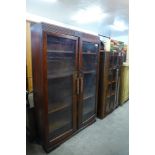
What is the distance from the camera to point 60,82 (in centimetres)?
180

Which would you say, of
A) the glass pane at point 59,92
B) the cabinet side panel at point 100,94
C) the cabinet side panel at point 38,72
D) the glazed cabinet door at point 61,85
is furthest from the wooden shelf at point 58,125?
the cabinet side panel at point 100,94

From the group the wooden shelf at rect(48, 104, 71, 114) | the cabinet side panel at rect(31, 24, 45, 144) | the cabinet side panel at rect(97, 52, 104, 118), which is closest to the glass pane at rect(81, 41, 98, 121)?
the cabinet side panel at rect(97, 52, 104, 118)

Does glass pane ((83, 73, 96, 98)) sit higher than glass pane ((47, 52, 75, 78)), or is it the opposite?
glass pane ((47, 52, 75, 78))

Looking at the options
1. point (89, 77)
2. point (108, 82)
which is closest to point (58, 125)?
point (89, 77)

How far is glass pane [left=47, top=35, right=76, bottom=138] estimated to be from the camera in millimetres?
1664

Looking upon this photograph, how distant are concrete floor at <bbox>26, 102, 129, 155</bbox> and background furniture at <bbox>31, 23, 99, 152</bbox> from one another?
0.11 meters

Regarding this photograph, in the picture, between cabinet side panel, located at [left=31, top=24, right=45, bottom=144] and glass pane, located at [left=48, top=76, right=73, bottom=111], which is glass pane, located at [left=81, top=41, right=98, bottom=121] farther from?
cabinet side panel, located at [left=31, top=24, right=45, bottom=144]

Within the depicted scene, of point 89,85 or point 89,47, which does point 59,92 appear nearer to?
point 89,85

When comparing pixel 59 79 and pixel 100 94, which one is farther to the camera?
pixel 100 94

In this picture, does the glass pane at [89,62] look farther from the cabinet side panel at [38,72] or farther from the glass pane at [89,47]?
the cabinet side panel at [38,72]

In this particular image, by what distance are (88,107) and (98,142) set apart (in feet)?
1.96

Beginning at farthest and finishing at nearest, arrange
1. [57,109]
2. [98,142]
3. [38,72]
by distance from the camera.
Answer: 1. [98,142]
2. [57,109]
3. [38,72]

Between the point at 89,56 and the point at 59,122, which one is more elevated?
the point at 89,56

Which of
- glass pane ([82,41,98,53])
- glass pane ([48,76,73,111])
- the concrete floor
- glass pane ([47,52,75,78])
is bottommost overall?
the concrete floor
